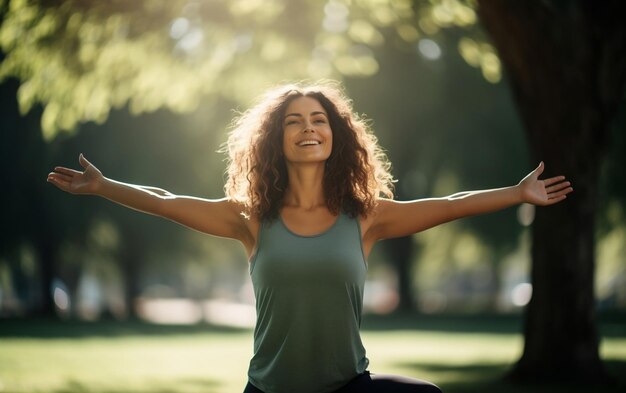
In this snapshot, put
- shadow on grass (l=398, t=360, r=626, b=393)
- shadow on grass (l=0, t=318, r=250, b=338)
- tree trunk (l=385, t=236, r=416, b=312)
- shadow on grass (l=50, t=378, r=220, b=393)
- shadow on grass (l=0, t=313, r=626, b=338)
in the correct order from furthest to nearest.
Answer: tree trunk (l=385, t=236, r=416, b=312), shadow on grass (l=0, t=313, r=626, b=338), shadow on grass (l=0, t=318, r=250, b=338), shadow on grass (l=50, t=378, r=220, b=393), shadow on grass (l=398, t=360, r=626, b=393)

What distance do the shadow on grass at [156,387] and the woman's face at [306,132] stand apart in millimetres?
6205

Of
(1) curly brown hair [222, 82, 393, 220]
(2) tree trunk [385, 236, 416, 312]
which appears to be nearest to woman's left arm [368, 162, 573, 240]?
(1) curly brown hair [222, 82, 393, 220]

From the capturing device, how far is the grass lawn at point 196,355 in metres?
10.8

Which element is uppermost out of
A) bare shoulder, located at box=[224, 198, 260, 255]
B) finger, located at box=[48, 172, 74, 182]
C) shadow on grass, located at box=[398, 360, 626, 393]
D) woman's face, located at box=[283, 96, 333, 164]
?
woman's face, located at box=[283, 96, 333, 164]

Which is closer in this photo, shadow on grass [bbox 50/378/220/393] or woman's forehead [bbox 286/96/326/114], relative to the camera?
woman's forehead [bbox 286/96/326/114]

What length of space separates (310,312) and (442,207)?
2.97ft

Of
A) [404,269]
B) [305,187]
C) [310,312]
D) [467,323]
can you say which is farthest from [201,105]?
[310,312]

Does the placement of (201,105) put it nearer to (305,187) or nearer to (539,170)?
(305,187)

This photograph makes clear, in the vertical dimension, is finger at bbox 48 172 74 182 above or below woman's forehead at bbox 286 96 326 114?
below

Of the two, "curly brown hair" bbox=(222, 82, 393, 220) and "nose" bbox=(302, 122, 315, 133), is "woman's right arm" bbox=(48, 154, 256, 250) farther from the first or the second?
"nose" bbox=(302, 122, 315, 133)

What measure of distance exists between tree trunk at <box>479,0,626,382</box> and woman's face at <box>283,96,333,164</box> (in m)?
6.10

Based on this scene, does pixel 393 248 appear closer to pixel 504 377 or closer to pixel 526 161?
pixel 526 161

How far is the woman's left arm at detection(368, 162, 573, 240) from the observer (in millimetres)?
4535

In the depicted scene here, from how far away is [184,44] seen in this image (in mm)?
14750
